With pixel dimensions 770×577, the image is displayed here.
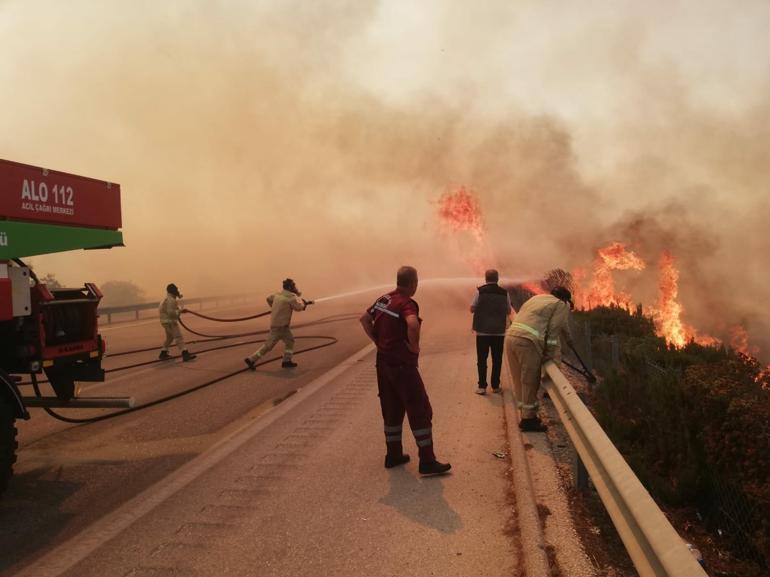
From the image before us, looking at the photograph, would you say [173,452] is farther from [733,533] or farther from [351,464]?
[733,533]

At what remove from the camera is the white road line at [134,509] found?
3258 mm

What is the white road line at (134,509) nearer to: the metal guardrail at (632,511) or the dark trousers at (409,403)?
the dark trousers at (409,403)

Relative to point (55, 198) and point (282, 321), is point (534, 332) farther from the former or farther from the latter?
point (282, 321)

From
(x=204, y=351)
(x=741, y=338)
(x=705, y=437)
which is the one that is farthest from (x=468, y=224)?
(x=741, y=338)

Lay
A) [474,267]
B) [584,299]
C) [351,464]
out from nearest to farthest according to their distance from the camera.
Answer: [351,464], [584,299], [474,267]

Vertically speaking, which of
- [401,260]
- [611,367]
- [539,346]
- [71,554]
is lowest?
[71,554]

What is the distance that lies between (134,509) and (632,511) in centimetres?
350

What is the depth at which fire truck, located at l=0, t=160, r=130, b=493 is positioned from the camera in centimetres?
434

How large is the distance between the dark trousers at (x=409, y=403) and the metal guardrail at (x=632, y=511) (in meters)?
1.17

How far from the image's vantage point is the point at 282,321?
31.3 feet

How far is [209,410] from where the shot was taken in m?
6.91

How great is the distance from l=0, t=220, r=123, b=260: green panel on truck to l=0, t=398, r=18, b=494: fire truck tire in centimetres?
126

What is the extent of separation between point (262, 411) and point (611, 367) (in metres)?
4.53

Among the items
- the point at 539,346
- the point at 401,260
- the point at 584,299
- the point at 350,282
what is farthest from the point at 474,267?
the point at 539,346
